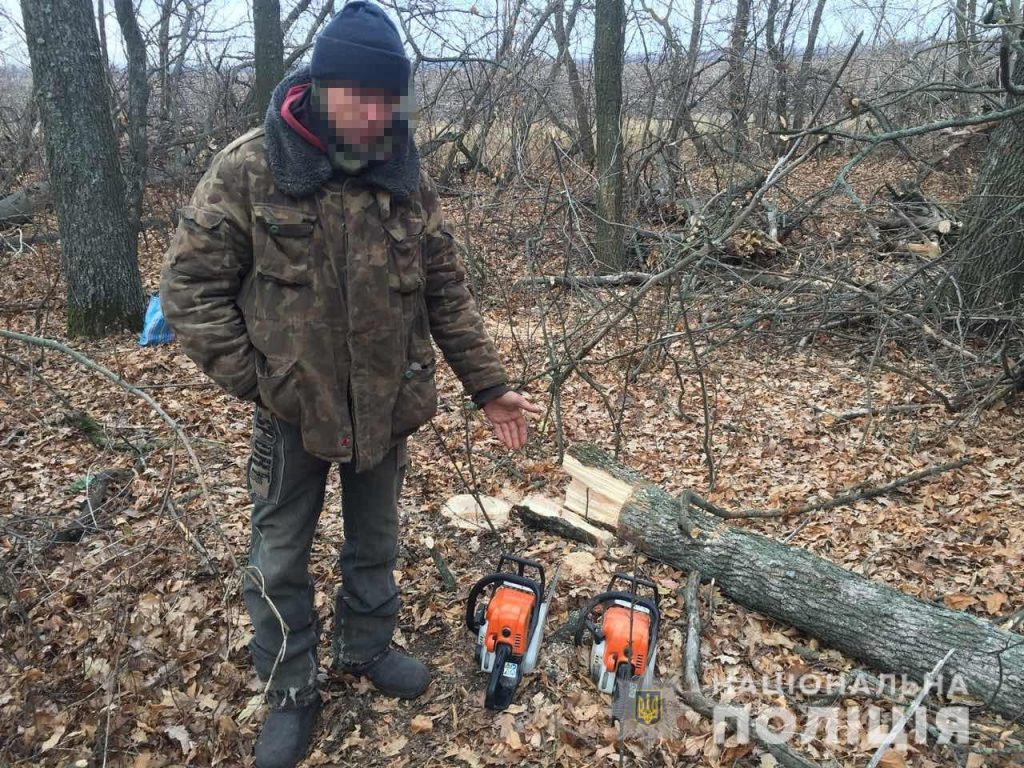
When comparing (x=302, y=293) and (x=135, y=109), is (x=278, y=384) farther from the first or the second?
(x=135, y=109)

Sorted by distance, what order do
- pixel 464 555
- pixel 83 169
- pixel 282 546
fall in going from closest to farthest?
pixel 282 546
pixel 464 555
pixel 83 169

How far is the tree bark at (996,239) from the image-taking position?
5.43m

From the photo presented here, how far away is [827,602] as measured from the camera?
2914mm

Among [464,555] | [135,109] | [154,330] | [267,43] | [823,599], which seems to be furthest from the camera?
[267,43]

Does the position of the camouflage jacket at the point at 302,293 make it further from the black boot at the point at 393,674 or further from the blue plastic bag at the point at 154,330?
the blue plastic bag at the point at 154,330

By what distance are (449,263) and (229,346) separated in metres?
0.77

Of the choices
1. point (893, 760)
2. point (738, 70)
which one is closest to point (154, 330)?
point (893, 760)

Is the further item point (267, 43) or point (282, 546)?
point (267, 43)

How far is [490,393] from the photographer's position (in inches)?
100

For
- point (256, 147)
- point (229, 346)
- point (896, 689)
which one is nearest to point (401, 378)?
point (229, 346)

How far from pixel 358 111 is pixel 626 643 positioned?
2.03 m

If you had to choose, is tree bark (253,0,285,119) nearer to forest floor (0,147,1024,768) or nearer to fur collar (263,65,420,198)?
forest floor (0,147,1024,768)

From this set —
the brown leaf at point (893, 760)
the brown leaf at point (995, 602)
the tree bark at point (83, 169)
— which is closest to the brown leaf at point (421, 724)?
the brown leaf at point (893, 760)

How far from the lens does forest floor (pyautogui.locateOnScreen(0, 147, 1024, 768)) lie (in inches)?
98.8
